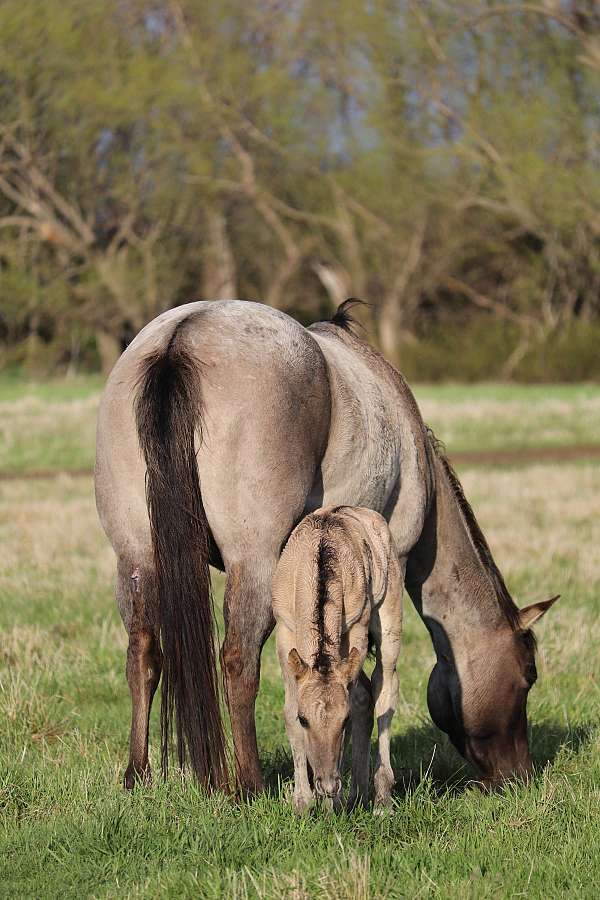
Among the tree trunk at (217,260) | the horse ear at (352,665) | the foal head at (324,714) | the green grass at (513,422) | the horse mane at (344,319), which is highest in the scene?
the tree trunk at (217,260)

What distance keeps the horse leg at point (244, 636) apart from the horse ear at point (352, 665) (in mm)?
582

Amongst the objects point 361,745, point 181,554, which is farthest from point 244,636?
point 361,745

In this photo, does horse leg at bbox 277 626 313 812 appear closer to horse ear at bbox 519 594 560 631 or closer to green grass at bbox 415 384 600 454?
horse ear at bbox 519 594 560 631

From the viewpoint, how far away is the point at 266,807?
421 cm

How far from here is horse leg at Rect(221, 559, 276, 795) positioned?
167 inches

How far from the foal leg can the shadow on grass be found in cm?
73

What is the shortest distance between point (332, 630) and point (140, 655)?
40.7 inches

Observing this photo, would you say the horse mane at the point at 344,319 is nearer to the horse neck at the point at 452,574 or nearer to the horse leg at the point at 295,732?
the horse neck at the point at 452,574

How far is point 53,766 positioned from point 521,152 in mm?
34928

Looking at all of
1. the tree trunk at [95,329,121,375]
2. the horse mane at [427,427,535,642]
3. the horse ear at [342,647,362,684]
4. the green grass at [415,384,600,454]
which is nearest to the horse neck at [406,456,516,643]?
the horse mane at [427,427,535,642]

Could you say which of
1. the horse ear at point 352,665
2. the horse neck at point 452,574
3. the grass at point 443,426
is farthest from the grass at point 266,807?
the grass at point 443,426

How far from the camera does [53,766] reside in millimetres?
5047

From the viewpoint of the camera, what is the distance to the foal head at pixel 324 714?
3650 millimetres

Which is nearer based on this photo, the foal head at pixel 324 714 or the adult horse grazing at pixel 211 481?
the foal head at pixel 324 714
